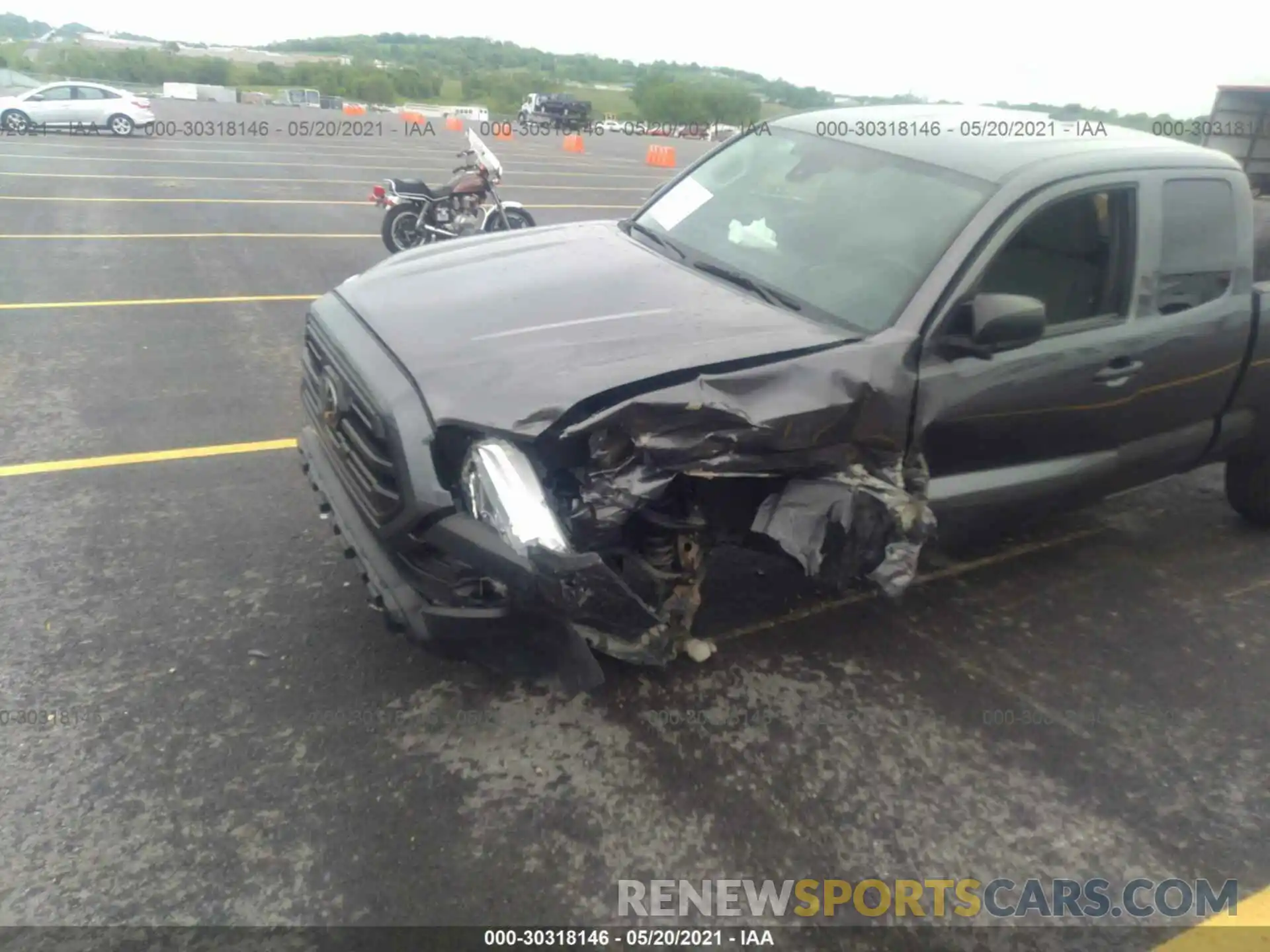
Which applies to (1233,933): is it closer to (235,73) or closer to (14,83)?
(14,83)

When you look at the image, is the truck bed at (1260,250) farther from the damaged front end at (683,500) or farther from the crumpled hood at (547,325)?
the crumpled hood at (547,325)

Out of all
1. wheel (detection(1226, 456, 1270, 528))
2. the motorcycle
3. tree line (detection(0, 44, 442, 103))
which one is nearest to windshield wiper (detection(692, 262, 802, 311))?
wheel (detection(1226, 456, 1270, 528))

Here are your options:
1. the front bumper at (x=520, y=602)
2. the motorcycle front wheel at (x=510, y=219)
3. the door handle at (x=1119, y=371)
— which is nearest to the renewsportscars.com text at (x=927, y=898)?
the front bumper at (x=520, y=602)

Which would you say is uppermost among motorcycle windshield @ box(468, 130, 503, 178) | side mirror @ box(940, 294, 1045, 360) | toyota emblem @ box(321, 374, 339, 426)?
motorcycle windshield @ box(468, 130, 503, 178)

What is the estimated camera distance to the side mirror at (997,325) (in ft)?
10.1

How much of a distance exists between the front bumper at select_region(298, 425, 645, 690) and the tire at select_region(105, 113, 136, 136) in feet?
75.2

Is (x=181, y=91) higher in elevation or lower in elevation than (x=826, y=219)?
higher

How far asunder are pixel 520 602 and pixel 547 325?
3.18 ft

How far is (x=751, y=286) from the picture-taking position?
11.6 ft

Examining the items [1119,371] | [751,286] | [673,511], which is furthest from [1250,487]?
[673,511]

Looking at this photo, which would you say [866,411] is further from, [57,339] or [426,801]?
[57,339]

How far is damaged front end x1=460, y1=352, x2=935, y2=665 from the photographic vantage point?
8.67 feet

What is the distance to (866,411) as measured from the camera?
302cm

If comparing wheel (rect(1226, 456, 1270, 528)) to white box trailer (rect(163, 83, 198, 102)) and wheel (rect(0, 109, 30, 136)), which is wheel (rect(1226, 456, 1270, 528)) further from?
white box trailer (rect(163, 83, 198, 102))
